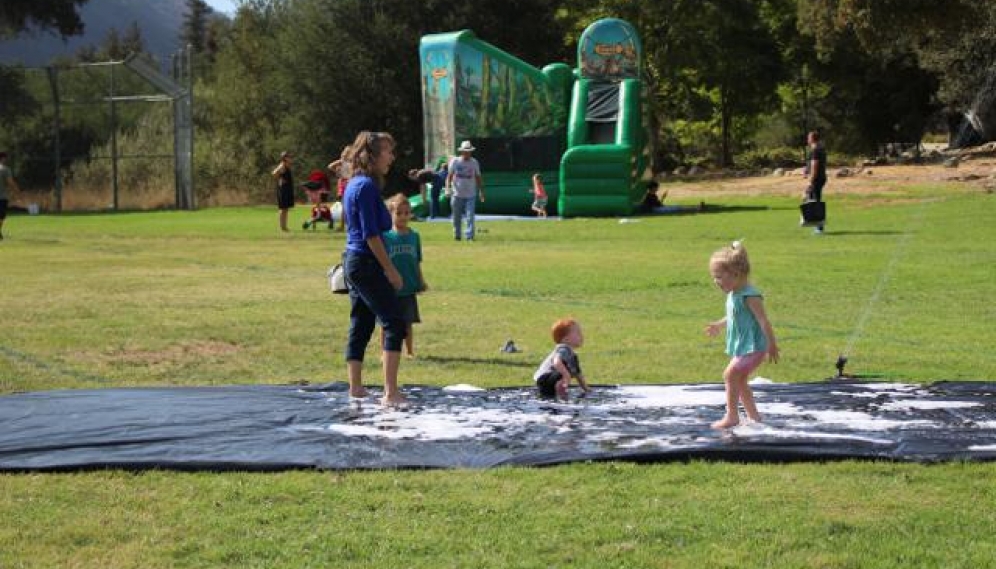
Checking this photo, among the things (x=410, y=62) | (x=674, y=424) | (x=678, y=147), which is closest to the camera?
(x=674, y=424)

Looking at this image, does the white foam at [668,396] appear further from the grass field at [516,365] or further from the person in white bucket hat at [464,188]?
the person in white bucket hat at [464,188]

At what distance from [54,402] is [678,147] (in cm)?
6148

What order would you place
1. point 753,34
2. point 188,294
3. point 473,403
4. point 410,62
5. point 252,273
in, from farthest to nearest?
point 753,34 → point 410,62 → point 252,273 → point 188,294 → point 473,403

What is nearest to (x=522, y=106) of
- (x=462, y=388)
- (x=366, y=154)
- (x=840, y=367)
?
(x=840, y=367)

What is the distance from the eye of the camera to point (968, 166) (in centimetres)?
4272

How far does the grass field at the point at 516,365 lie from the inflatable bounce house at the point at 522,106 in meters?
8.75

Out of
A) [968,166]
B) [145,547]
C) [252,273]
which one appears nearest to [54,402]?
[145,547]

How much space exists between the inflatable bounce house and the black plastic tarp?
26034mm

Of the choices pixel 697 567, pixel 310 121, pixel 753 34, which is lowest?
pixel 697 567

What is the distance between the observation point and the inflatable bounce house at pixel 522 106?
35.6 meters

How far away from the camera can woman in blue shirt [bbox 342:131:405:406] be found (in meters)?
8.80

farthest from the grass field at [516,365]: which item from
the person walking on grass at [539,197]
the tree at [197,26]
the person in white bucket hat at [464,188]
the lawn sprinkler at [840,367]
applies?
the tree at [197,26]

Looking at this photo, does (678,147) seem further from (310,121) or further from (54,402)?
(54,402)

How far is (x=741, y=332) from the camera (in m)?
7.86
